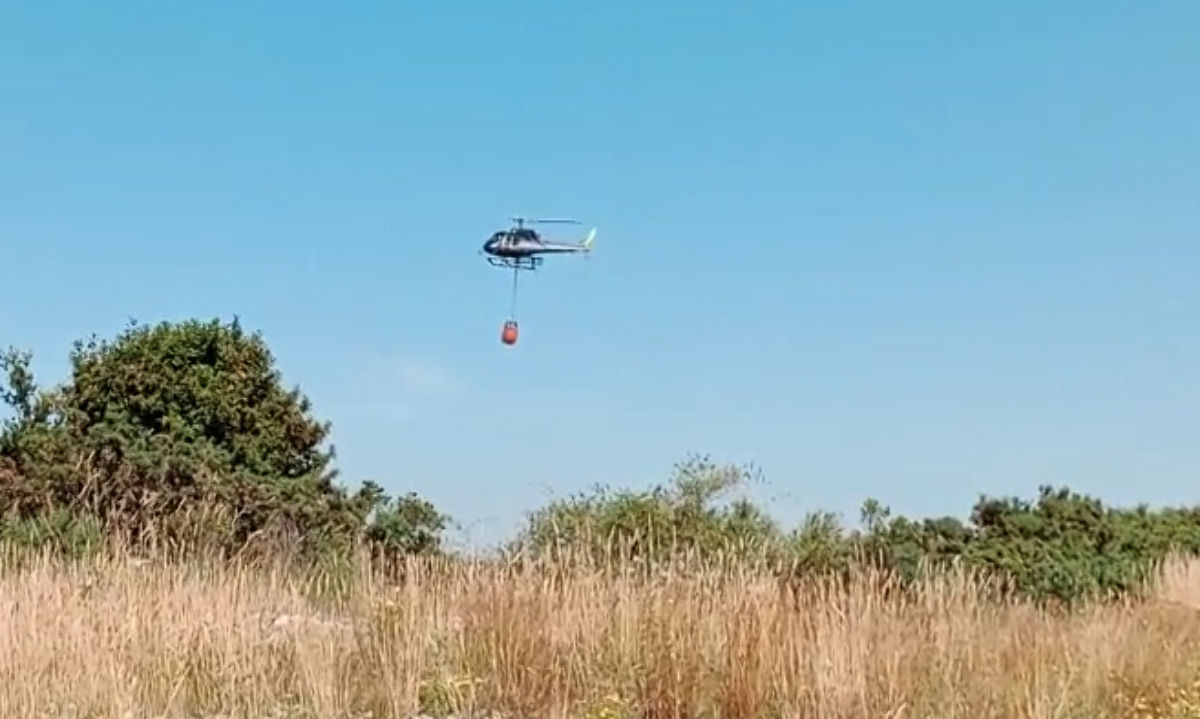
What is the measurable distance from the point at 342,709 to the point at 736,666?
6.58 ft

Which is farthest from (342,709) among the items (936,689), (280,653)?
(936,689)

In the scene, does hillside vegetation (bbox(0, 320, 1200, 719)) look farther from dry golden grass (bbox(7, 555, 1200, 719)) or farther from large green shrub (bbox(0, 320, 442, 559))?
large green shrub (bbox(0, 320, 442, 559))

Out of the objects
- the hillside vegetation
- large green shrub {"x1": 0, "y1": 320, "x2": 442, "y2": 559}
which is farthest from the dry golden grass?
large green shrub {"x1": 0, "y1": 320, "x2": 442, "y2": 559}

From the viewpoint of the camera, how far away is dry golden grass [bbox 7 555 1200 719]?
6605mm

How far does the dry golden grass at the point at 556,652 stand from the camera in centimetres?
661

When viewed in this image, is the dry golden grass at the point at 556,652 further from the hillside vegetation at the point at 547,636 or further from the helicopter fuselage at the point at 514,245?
the helicopter fuselage at the point at 514,245

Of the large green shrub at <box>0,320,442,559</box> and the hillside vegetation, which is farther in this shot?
the large green shrub at <box>0,320,442,559</box>

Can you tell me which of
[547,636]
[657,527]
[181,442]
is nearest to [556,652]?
[547,636]

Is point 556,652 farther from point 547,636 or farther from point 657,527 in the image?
point 657,527

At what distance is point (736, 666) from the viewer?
679 centimetres

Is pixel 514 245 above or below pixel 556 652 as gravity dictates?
above

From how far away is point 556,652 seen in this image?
713 centimetres

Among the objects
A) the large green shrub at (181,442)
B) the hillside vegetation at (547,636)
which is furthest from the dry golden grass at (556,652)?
the large green shrub at (181,442)

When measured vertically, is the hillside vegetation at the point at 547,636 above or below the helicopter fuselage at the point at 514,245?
below
